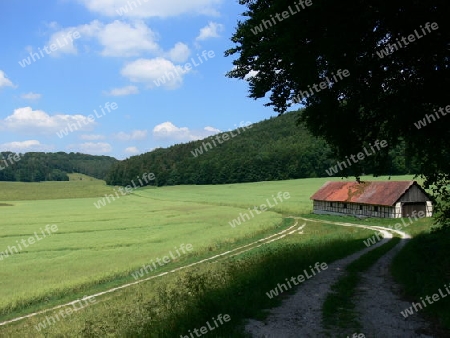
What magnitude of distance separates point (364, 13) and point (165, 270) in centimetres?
2369

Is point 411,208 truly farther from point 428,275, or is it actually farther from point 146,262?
point 428,275

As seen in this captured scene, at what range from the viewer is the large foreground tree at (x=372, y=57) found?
34.7 feet

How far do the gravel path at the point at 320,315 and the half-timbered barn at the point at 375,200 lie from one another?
4440 cm

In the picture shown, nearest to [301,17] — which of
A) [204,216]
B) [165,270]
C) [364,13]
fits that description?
[364,13]

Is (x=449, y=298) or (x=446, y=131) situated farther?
(x=446, y=131)

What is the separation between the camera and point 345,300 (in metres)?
12.0

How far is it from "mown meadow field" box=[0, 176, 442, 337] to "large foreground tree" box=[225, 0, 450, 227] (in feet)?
22.8

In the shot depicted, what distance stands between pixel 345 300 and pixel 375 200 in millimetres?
49994

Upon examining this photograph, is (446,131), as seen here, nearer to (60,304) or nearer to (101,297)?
(101,297)

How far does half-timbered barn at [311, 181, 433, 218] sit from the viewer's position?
5581 centimetres

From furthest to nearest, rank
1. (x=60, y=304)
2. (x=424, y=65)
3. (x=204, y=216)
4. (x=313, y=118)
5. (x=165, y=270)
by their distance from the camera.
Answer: (x=204, y=216)
(x=165, y=270)
(x=60, y=304)
(x=313, y=118)
(x=424, y=65)

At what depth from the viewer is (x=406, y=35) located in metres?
11.3

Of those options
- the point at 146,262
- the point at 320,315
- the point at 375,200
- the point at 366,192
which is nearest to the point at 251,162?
the point at 366,192

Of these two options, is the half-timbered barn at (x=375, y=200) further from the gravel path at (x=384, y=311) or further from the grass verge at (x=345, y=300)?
the gravel path at (x=384, y=311)
